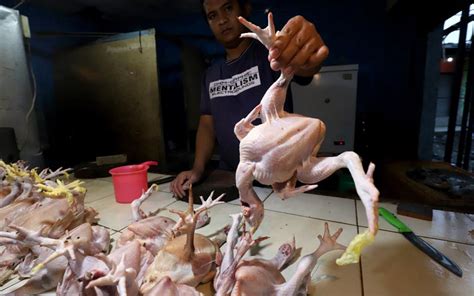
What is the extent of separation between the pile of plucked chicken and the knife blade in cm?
26

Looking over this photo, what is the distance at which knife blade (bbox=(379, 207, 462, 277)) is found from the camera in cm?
49

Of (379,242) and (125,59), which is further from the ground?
(125,59)

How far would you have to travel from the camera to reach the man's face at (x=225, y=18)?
108 cm

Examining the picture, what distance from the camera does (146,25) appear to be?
298cm

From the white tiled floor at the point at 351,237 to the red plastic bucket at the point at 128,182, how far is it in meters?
0.04

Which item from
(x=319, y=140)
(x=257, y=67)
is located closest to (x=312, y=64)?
(x=319, y=140)

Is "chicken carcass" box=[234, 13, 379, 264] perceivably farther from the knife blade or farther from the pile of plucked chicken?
the knife blade

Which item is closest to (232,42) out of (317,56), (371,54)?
(317,56)

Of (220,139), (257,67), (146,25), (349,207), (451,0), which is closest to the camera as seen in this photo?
(349,207)

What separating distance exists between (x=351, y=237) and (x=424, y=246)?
6.0 inches

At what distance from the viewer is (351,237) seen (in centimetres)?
63

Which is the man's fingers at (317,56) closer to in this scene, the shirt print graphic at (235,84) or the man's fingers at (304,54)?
the man's fingers at (304,54)

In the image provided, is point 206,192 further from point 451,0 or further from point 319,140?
point 451,0

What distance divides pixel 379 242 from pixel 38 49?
120 inches
